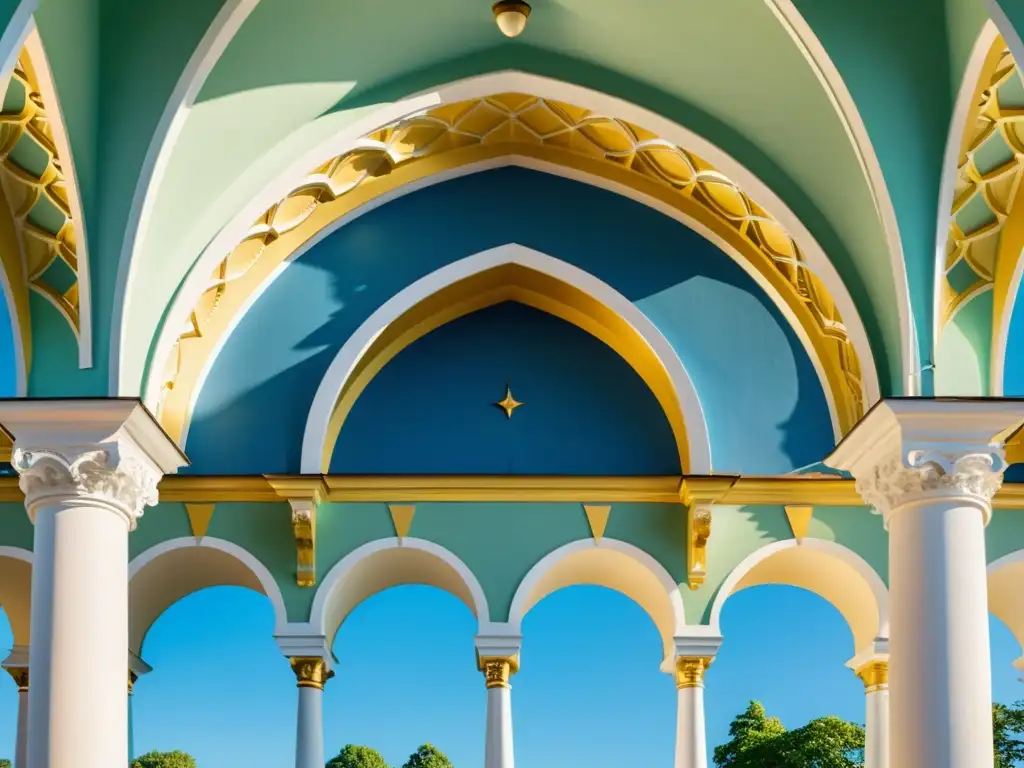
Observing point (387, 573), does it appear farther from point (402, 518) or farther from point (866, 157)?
point (866, 157)

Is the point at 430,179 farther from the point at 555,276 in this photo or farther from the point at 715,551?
the point at 715,551

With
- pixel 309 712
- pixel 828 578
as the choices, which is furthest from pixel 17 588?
pixel 828 578

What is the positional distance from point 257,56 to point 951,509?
235 inches

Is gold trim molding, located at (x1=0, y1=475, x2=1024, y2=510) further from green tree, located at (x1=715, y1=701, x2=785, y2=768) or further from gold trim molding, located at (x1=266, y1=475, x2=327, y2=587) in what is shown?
green tree, located at (x1=715, y1=701, x2=785, y2=768)

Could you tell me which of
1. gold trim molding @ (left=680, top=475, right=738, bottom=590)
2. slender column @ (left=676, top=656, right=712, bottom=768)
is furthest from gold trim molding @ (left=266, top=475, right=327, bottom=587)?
slender column @ (left=676, top=656, right=712, bottom=768)

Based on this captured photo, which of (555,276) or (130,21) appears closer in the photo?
(130,21)

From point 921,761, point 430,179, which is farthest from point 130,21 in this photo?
point 921,761

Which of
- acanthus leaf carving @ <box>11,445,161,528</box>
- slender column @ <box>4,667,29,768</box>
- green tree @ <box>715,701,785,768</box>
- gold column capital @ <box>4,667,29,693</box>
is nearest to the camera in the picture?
acanthus leaf carving @ <box>11,445,161,528</box>

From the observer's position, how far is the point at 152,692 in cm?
2016

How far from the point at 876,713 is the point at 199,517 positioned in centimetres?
613

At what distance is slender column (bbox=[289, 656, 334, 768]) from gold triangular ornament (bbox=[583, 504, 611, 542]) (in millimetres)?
2590

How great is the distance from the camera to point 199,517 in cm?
1529

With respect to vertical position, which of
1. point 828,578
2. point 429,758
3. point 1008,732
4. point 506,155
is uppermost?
point 506,155

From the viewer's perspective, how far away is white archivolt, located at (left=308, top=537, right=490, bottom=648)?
600 inches
